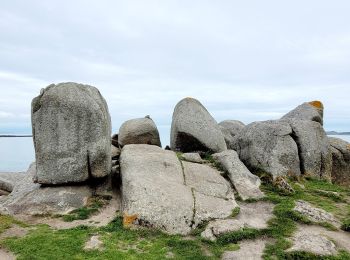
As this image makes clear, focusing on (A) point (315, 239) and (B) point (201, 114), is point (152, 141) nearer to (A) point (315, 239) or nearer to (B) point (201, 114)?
(B) point (201, 114)

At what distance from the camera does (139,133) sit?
28.5 meters

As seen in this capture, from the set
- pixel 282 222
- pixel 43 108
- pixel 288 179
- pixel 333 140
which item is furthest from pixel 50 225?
pixel 333 140

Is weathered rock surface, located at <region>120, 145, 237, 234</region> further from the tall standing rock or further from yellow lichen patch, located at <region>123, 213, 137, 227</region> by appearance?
the tall standing rock

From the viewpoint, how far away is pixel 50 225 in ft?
54.8

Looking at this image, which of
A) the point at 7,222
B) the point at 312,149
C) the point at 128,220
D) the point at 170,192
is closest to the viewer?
the point at 128,220

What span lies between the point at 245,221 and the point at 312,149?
11.2 m

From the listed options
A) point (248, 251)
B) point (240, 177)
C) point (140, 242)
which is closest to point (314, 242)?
point (248, 251)

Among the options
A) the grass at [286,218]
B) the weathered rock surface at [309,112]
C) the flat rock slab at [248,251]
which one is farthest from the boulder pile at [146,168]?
the weathered rock surface at [309,112]

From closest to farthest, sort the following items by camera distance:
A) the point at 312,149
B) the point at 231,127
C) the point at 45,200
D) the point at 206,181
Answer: the point at 45,200, the point at 206,181, the point at 312,149, the point at 231,127

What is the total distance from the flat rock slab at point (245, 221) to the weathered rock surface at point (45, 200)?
22.9ft

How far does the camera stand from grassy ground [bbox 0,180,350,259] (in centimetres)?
1337

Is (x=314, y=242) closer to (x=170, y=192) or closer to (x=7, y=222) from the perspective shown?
(x=170, y=192)

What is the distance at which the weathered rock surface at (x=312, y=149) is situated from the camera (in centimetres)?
2547

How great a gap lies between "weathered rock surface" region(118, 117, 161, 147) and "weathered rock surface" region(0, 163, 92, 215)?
8439 mm
